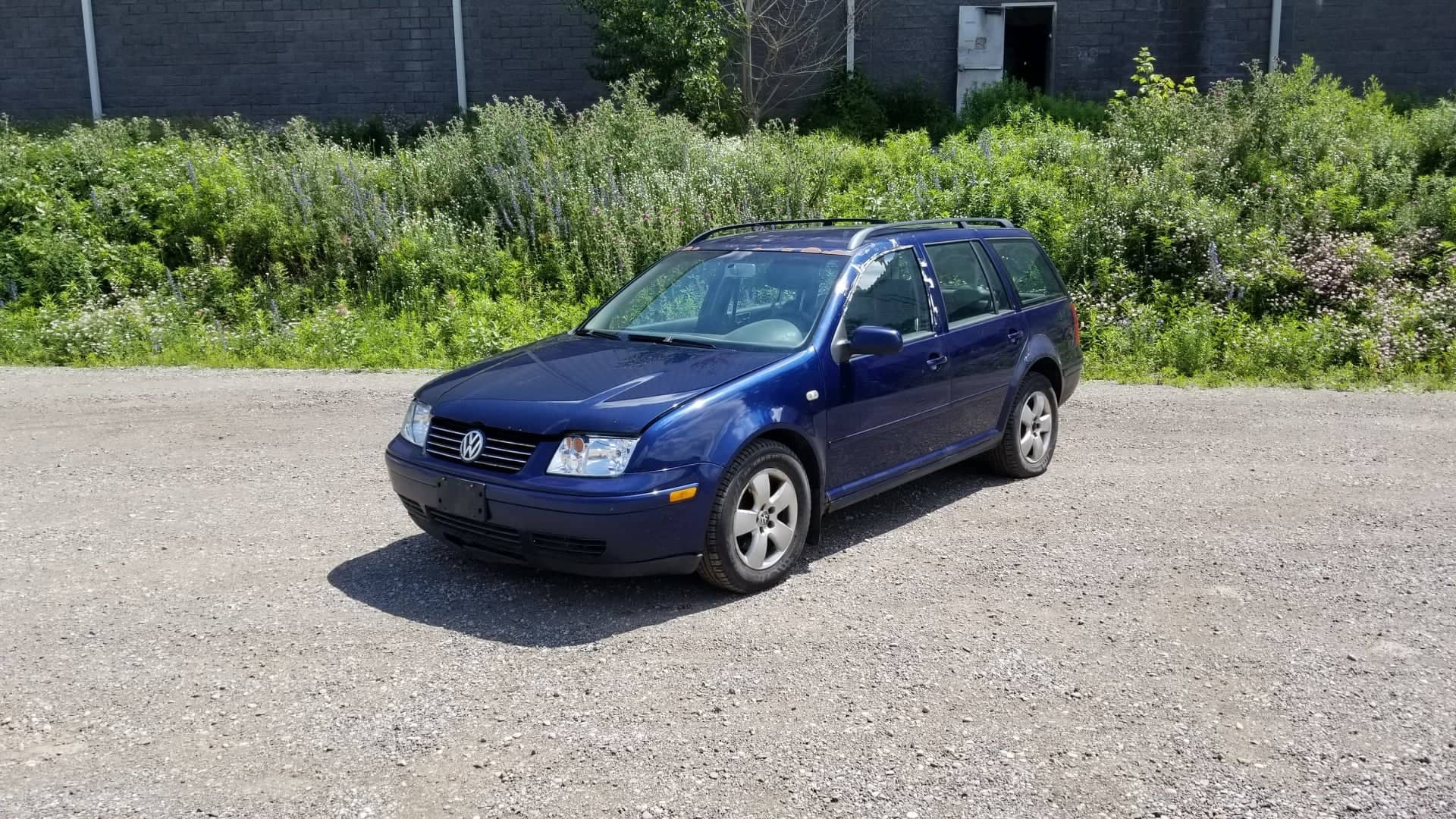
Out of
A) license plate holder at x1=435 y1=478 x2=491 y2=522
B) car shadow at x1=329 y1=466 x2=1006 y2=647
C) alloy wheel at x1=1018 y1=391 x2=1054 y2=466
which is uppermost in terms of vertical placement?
license plate holder at x1=435 y1=478 x2=491 y2=522

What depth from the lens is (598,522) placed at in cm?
496

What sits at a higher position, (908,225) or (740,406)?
(908,225)

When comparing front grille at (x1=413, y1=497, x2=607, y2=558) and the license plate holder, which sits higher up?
the license plate holder

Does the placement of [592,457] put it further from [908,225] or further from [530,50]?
[530,50]

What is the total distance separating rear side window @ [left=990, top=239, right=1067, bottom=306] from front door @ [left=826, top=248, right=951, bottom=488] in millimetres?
1147

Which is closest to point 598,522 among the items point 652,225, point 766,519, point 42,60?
point 766,519

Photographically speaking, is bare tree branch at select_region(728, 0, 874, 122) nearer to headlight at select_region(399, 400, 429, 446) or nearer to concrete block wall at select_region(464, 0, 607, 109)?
concrete block wall at select_region(464, 0, 607, 109)

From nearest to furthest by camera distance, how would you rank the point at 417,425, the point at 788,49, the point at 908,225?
the point at 417,425 → the point at 908,225 → the point at 788,49

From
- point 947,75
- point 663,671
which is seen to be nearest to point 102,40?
point 947,75

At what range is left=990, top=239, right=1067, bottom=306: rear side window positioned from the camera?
7.69 metres

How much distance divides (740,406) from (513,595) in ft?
4.52

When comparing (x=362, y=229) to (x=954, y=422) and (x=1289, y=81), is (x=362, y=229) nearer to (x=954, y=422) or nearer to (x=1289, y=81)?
(x=954, y=422)

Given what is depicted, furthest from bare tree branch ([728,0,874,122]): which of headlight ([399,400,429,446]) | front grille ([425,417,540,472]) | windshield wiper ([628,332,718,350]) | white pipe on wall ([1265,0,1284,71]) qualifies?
front grille ([425,417,540,472])

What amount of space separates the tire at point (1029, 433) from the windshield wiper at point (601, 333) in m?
2.54
